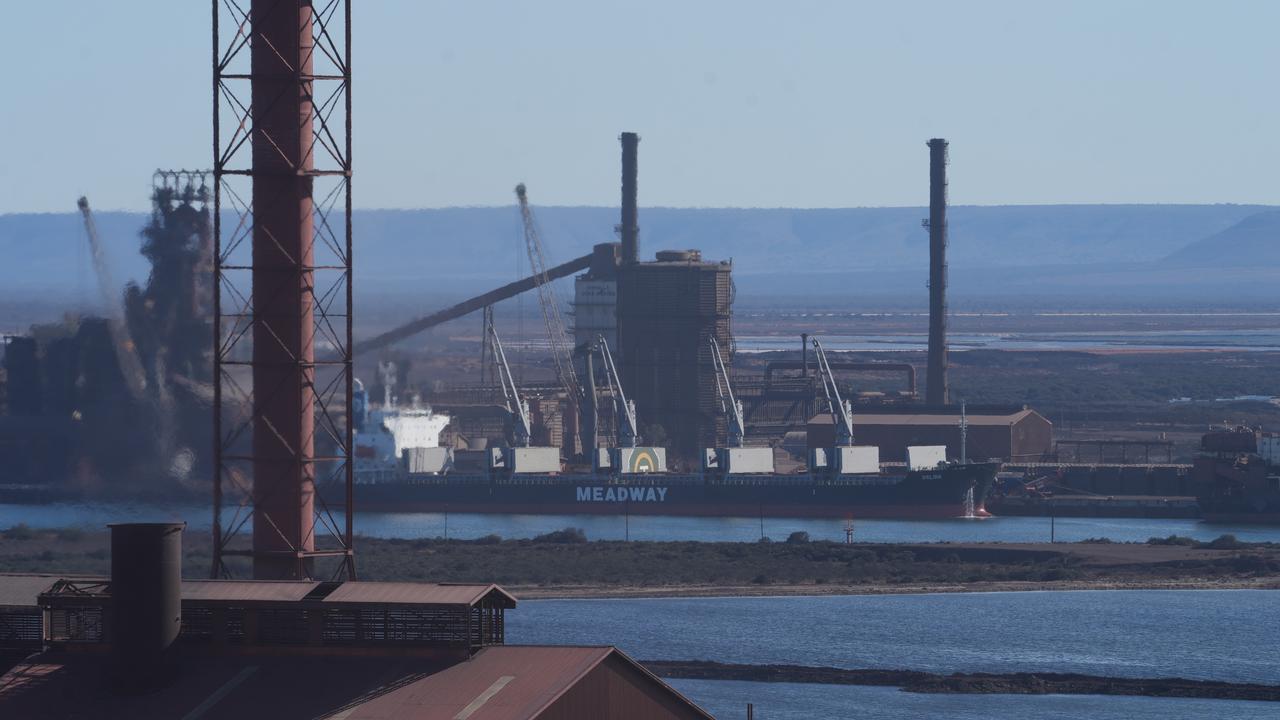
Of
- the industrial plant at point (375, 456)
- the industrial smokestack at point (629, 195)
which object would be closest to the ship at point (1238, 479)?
the industrial plant at point (375, 456)

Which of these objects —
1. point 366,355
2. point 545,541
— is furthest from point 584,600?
point 366,355

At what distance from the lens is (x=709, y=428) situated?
416 ft

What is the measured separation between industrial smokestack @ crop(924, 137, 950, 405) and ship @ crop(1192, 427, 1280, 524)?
83.7 ft

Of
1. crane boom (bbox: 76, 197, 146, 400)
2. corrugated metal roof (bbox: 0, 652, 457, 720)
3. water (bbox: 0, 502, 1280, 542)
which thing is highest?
crane boom (bbox: 76, 197, 146, 400)

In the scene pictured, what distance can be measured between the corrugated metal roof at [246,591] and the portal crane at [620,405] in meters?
87.9

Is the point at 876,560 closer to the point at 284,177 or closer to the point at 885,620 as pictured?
the point at 885,620

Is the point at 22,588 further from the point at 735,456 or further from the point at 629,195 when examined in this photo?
the point at 629,195

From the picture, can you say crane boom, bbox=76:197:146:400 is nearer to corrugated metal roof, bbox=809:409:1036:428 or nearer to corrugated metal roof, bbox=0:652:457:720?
corrugated metal roof, bbox=809:409:1036:428

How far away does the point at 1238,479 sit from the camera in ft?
351

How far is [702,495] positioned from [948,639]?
49.7 meters

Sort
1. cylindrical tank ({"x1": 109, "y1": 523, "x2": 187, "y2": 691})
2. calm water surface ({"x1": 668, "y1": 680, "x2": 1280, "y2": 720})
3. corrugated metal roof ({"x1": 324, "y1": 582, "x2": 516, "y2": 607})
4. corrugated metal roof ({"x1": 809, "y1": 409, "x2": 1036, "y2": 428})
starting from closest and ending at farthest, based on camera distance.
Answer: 1. cylindrical tank ({"x1": 109, "y1": 523, "x2": 187, "y2": 691})
2. corrugated metal roof ({"x1": 324, "y1": 582, "x2": 516, "y2": 607})
3. calm water surface ({"x1": 668, "y1": 680, "x2": 1280, "y2": 720})
4. corrugated metal roof ({"x1": 809, "y1": 409, "x2": 1036, "y2": 428})

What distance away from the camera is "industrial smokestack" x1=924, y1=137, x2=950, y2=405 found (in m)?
133

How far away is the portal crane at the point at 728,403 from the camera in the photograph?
119250 millimetres

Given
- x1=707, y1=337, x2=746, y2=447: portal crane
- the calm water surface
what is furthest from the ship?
the calm water surface
